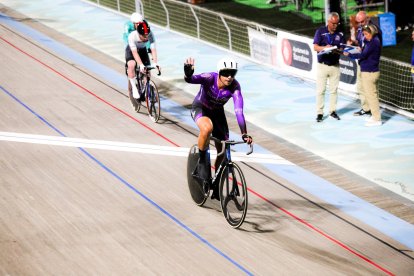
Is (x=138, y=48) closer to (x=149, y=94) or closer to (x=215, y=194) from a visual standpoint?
(x=149, y=94)

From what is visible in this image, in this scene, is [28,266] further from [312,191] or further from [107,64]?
[107,64]

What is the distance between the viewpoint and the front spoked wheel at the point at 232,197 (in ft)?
29.2

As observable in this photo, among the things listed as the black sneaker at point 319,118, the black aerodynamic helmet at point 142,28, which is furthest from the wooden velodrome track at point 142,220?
the black aerodynamic helmet at point 142,28

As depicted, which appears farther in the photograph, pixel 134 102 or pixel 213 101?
pixel 134 102

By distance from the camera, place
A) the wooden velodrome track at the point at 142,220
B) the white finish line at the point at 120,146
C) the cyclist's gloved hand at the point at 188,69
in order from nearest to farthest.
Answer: the wooden velodrome track at the point at 142,220
the cyclist's gloved hand at the point at 188,69
the white finish line at the point at 120,146

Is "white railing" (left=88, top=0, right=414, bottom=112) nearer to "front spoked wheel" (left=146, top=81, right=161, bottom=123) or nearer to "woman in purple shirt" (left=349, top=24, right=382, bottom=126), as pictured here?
"woman in purple shirt" (left=349, top=24, right=382, bottom=126)

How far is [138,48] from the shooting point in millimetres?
13141

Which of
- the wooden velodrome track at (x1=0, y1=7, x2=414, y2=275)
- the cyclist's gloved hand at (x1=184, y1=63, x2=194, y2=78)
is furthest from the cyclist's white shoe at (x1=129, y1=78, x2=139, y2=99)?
the cyclist's gloved hand at (x1=184, y1=63, x2=194, y2=78)

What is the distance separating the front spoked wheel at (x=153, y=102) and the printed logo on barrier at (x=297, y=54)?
3586mm

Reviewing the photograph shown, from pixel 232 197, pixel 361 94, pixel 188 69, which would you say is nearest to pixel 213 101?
pixel 188 69

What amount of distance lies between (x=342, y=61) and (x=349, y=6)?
8.36 metres

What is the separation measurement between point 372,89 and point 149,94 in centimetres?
368

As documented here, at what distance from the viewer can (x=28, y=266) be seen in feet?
27.5

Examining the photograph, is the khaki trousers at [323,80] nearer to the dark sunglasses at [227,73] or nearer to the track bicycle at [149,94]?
the track bicycle at [149,94]
